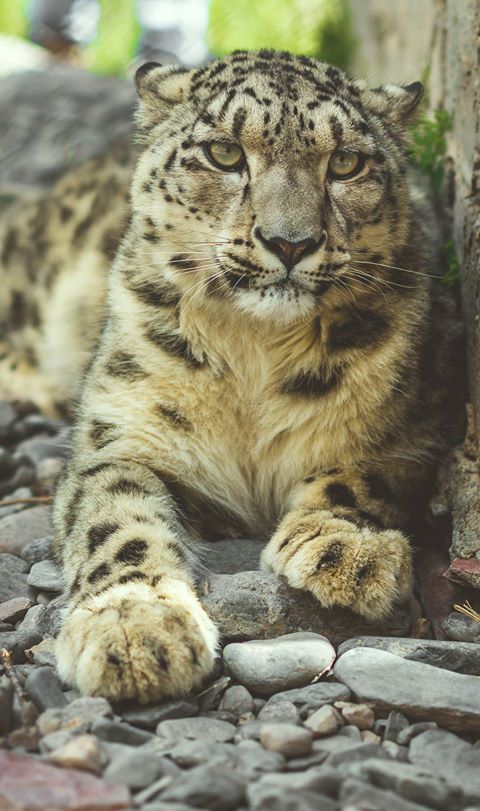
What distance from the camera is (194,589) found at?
118 inches

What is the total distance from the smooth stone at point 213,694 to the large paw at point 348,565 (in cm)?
42

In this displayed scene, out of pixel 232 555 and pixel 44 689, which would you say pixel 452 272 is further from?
pixel 44 689

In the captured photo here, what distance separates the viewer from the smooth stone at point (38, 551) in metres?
3.70

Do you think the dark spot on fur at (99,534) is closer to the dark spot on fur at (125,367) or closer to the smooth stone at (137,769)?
the dark spot on fur at (125,367)

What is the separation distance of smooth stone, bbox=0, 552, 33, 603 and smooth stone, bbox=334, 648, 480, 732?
1164mm

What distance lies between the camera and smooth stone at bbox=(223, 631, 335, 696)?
8.87ft

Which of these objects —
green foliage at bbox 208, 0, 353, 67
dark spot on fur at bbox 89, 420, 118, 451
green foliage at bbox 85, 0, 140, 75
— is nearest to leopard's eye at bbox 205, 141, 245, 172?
dark spot on fur at bbox 89, 420, 118, 451

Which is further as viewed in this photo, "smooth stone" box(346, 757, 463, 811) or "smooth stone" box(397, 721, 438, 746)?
"smooth stone" box(397, 721, 438, 746)

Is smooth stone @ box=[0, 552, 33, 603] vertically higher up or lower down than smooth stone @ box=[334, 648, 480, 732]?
lower down

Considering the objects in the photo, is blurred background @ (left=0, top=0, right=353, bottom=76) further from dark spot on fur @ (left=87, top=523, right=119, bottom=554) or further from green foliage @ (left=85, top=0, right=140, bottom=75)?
dark spot on fur @ (left=87, top=523, right=119, bottom=554)

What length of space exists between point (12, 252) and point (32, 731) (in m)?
4.37

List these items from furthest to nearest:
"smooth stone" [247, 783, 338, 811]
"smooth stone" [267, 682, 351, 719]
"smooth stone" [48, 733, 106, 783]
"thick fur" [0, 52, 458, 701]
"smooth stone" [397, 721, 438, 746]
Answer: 1. "thick fur" [0, 52, 458, 701]
2. "smooth stone" [267, 682, 351, 719]
3. "smooth stone" [397, 721, 438, 746]
4. "smooth stone" [48, 733, 106, 783]
5. "smooth stone" [247, 783, 338, 811]

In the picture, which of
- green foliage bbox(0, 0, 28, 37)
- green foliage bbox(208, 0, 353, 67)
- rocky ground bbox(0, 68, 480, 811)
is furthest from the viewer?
green foliage bbox(0, 0, 28, 37)

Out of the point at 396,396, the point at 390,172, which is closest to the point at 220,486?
the point at 396,396
